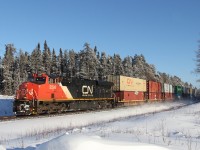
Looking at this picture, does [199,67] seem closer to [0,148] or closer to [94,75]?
[94,75]

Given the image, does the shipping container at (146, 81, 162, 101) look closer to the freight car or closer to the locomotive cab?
the freight car

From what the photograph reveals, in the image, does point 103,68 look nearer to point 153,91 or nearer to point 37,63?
point 37,63

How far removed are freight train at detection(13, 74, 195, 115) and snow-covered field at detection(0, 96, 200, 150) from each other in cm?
267

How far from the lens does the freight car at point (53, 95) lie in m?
23.0

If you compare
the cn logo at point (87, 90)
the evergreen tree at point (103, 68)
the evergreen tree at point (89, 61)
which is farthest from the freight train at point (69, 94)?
the evergreen tree at point (103, 68)

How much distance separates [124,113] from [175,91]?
41765 mm

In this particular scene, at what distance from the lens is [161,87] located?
54.7m

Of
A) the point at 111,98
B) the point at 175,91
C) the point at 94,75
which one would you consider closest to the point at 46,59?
the point at 94,75

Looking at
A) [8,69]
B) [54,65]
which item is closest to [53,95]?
[8,69]

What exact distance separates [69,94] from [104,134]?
17333 mm

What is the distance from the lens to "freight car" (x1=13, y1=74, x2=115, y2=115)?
23000mm

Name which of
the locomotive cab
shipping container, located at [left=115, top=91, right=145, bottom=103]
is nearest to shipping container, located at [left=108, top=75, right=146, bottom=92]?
shipping container, located at [left=115, top=91, right=145, bottom=103]

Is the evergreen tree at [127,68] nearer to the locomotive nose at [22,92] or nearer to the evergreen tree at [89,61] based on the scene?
the evergreen tree at [89,61]

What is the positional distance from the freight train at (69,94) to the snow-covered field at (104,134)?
8.77 feet
